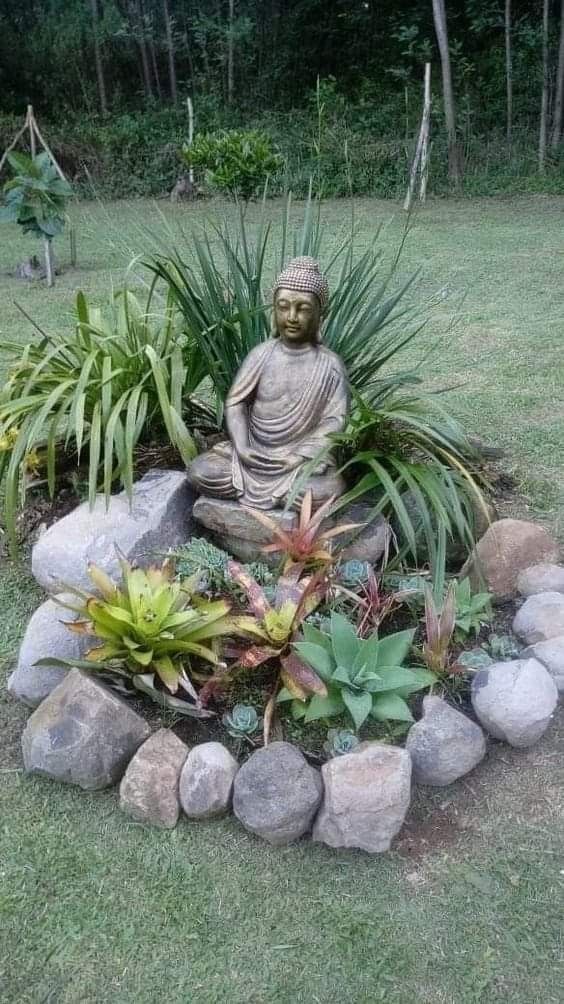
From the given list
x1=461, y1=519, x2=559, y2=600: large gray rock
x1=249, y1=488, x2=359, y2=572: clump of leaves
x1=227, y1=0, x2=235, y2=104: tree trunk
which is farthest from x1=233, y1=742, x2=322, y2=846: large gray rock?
x1=227, y1=0, x2=235, y2=104: tree trunk

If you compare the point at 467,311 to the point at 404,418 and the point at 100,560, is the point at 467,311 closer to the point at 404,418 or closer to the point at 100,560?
the point at 404,418

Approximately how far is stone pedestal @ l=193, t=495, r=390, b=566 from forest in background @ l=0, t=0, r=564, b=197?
823 centimetres

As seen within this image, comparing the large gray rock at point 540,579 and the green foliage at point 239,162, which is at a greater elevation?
the green foliage at point 239,162

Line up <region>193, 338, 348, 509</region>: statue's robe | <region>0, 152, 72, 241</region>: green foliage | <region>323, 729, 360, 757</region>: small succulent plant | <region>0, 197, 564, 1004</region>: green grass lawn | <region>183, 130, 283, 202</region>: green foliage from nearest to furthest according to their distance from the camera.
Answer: <region>0, 197, 564, 1004</region>: green grass lawn, <region>323, 729, 360, 757</region>: small succulent plant, <region>193, 338, 348, 509</region>: statue's robe, <region>0, 152, 72, 241</region>: green foliage, <region>183, 130, 283, 202</region>: green foliage

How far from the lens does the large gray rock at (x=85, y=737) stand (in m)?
2.00

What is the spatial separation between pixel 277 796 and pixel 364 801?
0.19 m

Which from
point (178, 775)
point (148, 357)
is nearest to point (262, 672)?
point (178, 775)

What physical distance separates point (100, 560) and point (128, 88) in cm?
1331

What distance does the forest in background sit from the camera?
10289 millimetres

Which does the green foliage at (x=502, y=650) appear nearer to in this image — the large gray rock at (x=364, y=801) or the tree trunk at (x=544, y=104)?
the large gray rock at (x=364, y=801)

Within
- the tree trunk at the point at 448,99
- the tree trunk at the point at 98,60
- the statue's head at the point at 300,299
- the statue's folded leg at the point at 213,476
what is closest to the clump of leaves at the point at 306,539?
the statue's folded leg at the point at 213,476

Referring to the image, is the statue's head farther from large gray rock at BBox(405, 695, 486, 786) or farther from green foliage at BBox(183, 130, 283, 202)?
green foliage at BBox(183, 130, 283, 202)

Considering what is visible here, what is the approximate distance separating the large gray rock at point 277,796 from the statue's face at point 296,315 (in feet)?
4.15

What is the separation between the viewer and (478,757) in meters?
2.05
